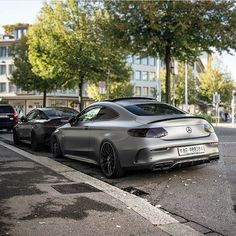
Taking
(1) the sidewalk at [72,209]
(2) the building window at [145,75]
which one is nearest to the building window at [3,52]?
(2) the building window at [145,75]

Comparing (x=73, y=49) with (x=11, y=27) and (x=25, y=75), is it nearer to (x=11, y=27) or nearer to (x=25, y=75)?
(x=25, y=75)

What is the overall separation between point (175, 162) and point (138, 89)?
79.8 meters

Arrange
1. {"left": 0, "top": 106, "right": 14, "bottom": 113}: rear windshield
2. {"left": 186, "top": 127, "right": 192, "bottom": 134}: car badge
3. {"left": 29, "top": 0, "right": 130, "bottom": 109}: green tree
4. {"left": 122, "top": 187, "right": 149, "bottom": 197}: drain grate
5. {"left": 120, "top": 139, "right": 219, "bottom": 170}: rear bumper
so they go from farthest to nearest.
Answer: {"left": 29, "top": 0, "right": 130, "bottom": 109}: green tree
{"left": 0, "top": 106, "right": 14, "bottom": 113}: rear windshield
{"left": 186, "top": 127, "right": 192, "bottom": 134}: car badge
{"left": 120, "top": 139, "right": 219, "bottom": 170}: rear bumper
{"left": 122, "top": 187, "right": 149, "bottom": 197}: drain grate

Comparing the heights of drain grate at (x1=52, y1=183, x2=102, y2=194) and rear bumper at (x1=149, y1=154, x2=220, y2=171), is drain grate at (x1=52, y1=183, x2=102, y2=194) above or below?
below

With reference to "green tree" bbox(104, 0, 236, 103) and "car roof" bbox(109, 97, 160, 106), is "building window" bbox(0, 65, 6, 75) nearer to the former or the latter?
"green tree" bbox(104, 0, 236, 103)

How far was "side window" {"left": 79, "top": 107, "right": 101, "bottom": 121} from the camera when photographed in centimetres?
954

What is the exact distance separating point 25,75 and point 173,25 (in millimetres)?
23610

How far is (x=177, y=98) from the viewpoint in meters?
66.2

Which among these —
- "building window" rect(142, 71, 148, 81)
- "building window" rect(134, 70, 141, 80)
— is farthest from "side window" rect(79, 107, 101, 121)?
"building window" rect(142, 71, 148, 81)

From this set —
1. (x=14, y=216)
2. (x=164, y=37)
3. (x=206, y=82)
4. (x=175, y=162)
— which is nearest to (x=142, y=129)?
(x=175, y=162)

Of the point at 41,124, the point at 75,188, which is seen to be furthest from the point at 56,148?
the point at 75,188

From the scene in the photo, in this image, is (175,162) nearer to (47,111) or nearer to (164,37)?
(47,111)

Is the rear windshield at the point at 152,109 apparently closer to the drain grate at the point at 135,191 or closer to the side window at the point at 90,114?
the side window at the point at 90,114

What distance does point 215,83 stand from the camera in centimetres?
6469
